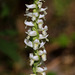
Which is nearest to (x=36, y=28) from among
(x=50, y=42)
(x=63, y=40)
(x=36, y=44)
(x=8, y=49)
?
(x=36, y=44)

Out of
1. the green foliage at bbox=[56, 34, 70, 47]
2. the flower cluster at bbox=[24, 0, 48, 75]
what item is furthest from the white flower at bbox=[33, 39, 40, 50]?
the green foliage at bbox=[56, 34, 70, 47]

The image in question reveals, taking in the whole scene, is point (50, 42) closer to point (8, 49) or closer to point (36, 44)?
point (8, 49)

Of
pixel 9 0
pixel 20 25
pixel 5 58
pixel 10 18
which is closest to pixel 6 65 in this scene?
pixel 5 58

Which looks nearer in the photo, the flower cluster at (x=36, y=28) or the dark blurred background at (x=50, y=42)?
the flower cluster at (x=36, y=28)

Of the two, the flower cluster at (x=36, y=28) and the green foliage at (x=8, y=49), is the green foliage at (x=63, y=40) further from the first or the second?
the flower cluster at (x=36, y=28)

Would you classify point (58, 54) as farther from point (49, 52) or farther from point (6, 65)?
point (6, 65)

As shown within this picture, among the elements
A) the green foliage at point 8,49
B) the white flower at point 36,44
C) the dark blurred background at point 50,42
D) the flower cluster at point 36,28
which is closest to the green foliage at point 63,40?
the dark blurred background at point 50,42

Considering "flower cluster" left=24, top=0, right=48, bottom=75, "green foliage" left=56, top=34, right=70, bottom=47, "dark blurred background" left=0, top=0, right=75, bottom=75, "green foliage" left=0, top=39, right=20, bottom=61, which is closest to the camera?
"flower cluster" left=24, top=0, right=48, bottom=75

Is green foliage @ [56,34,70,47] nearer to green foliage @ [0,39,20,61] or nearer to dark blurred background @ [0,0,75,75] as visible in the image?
dark blurred background @ [0,0,75,75]
